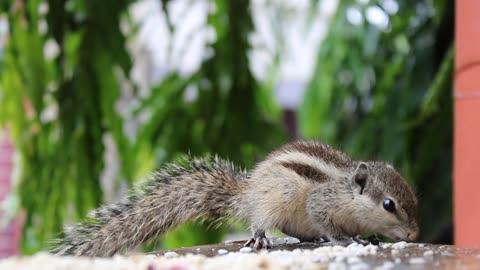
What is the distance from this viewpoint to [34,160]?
2365 millimetres

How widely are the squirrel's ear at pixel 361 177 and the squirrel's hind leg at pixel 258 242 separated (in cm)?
21

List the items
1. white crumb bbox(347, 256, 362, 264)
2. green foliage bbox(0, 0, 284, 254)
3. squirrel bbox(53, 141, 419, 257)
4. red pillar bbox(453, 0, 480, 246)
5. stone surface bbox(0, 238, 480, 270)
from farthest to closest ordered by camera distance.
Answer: green foliage bbox(0, 0, 284, 254) → red pillar bbox(453, 0, 480, 246) → squirrel bbox(53, 141, 419, 257) → white crumb bbox(347, 256, 362, 264) → stone surface bbox(0, 238, 480, 270)

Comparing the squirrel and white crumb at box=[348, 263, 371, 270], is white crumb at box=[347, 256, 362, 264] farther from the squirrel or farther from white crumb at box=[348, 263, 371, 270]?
the squirrel

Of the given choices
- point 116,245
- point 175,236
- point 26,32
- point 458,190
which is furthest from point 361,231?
point 26,32

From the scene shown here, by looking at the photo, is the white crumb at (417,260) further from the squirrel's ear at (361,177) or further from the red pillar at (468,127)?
the red pillar at (468,127)

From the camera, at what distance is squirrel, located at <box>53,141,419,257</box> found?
4.65 feet

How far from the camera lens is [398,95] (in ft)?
8.16

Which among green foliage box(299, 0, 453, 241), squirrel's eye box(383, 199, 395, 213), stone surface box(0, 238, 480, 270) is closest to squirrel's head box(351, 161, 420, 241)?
squirrel's eye box(383, 199, 395, 213)

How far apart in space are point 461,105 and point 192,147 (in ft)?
3.22

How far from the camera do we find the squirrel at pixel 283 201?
1.42 meters

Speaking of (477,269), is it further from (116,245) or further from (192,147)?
(192,147)

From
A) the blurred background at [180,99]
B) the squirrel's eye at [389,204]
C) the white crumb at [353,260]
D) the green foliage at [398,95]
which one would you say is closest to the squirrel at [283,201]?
the squirrel's eye at [389,204]

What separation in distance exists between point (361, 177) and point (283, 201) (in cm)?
17

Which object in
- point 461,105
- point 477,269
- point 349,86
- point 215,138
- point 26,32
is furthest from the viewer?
point 349,86
